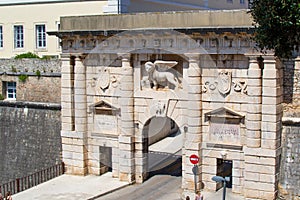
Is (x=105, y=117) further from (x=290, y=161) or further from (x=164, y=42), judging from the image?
(x=290, y=161)

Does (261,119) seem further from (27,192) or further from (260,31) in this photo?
(27,192)

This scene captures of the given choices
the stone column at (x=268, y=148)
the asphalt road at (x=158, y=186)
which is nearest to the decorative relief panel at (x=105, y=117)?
the asphalt road at (x=158, y=186)

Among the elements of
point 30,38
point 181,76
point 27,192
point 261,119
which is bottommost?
point 27,192

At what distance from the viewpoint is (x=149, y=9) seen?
26906 mm

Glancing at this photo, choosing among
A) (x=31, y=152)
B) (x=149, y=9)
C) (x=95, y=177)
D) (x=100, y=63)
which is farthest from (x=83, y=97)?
(x=149, y=9)

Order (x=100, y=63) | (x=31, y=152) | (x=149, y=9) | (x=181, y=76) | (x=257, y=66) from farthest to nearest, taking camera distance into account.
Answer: (x=149, y=9)
(x=31, y=152)
(x=100, y=63)
(x=181, y=76)
(x=257, y=66)

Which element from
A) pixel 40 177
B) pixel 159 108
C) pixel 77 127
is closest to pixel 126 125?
pixel 159 108

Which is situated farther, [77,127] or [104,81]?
[77,127]

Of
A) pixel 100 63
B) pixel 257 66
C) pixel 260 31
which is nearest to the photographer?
pixel 260 31

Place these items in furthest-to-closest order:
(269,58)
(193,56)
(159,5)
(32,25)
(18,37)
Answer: (18,37) → (159,5) → (32,25) → (193,56) → (269,58)

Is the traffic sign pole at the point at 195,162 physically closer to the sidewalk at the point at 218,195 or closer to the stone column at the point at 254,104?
the sidewalk at the point at 218,195

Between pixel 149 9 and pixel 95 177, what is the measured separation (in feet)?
32.9

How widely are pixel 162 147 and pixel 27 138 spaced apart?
19.1 feet

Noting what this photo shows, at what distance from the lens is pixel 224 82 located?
1747cm
